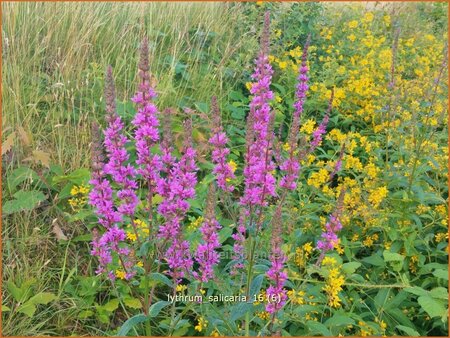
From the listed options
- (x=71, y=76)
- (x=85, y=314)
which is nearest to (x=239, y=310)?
(x=85, y=314)

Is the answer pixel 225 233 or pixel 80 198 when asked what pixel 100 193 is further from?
pixel 80 198

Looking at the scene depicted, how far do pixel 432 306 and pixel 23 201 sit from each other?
2275mm

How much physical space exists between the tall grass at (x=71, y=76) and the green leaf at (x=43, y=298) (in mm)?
54

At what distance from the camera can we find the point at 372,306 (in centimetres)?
277

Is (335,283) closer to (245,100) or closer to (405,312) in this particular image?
(405,312)

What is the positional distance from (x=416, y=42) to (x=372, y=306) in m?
3.97

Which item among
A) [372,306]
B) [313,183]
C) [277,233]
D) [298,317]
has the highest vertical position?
[277,233]

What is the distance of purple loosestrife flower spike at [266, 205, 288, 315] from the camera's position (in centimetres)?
182

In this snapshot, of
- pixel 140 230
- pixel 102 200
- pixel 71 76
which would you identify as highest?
pixel 102 200

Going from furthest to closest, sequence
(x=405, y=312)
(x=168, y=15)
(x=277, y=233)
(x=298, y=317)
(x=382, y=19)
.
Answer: (x=382, y=19), (x=168, y=15), (x=405, y=312), (x=298, y=317), (x=277, y=233)

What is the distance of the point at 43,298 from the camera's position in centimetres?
270

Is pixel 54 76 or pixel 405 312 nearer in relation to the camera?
pixel 405 312

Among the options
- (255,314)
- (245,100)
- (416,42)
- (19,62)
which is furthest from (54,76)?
(416,42)

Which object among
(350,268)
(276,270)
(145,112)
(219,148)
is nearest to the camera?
(276,270)
